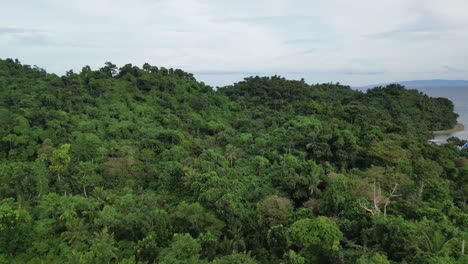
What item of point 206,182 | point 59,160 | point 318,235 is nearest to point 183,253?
point 318,235

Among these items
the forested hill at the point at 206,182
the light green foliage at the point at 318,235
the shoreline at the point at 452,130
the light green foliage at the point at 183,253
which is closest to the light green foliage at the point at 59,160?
the forested hill at the point at 206,182

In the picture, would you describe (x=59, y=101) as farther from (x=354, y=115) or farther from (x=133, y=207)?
(x=354, y=115)

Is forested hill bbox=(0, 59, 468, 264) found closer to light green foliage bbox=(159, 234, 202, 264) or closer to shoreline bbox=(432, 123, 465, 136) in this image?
light green foliage bbox=(159, 234, 202, 264)

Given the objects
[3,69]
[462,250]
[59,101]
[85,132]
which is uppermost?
[3,69]

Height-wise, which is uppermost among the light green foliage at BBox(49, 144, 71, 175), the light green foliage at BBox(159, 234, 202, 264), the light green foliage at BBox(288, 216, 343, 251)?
the light green foliage at BBox(49, 144, 71, 175)

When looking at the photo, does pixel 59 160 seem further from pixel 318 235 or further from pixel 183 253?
pixel 318 235

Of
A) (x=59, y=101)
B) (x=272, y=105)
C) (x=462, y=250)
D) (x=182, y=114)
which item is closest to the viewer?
(x=462, y=250)

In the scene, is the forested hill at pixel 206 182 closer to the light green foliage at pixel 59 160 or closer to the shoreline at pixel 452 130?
the light green foliage at pixel 59 160

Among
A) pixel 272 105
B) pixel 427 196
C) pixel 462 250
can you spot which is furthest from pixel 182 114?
pixel 462 250

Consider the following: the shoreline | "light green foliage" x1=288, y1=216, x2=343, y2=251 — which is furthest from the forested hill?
the shoreline
